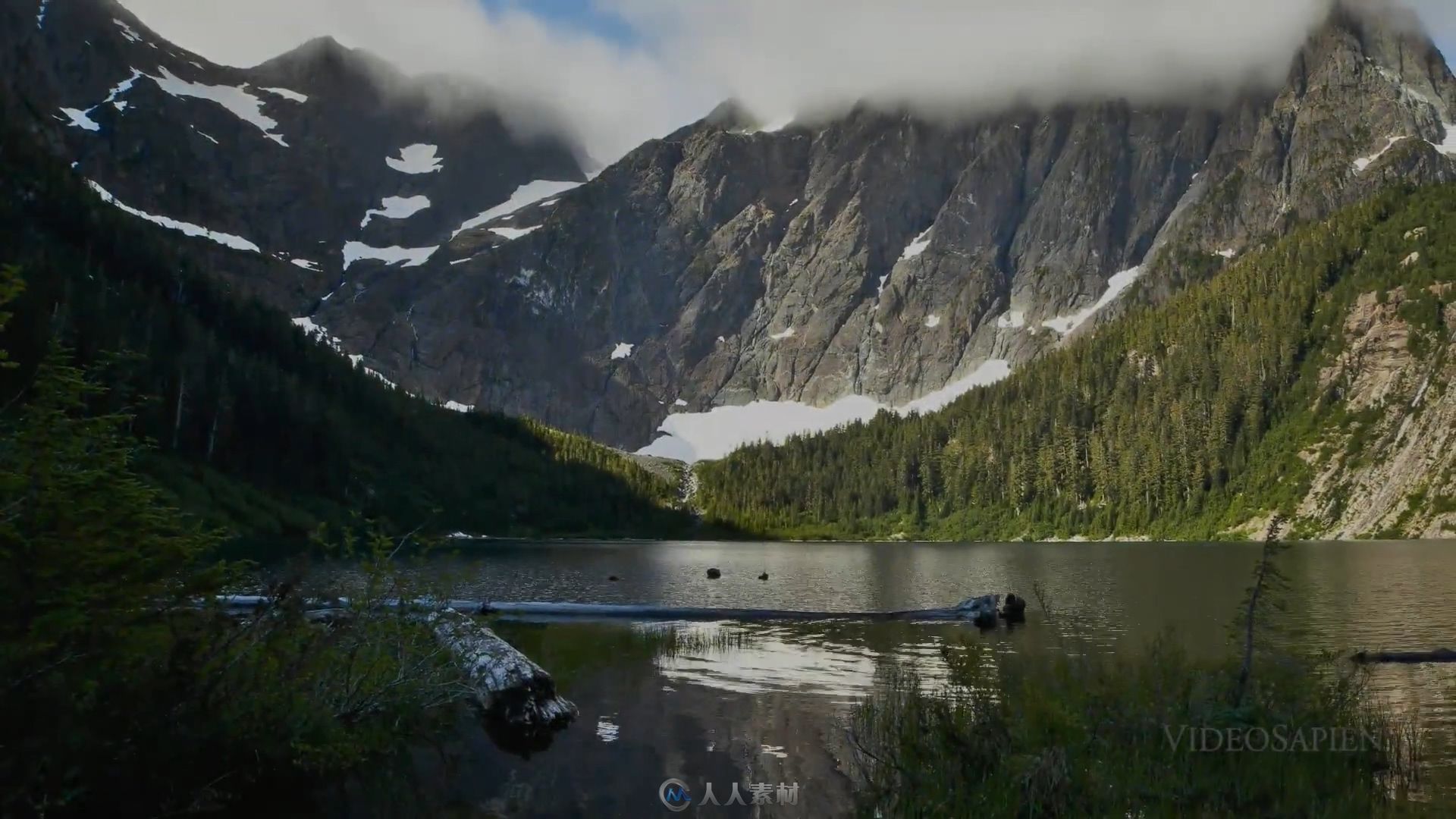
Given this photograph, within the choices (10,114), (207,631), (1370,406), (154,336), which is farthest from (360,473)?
(1370,406)

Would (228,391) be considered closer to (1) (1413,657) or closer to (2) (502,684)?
(2) (502,684)

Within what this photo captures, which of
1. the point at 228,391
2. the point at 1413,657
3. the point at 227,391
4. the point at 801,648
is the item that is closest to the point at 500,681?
the point at 801,648

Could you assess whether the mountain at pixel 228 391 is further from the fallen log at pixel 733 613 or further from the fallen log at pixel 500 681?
the fallen log at pixel 500 681

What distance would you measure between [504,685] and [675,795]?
5564 mm

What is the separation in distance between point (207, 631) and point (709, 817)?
708 centimetres

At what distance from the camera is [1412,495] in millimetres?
139375

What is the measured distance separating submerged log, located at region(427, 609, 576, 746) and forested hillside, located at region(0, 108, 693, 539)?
62.9 m

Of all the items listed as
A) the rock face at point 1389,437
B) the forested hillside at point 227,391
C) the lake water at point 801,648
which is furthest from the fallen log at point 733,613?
the rock face at point 1389,437

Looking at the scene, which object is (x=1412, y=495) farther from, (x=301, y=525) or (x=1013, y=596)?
(x=301, y=525)

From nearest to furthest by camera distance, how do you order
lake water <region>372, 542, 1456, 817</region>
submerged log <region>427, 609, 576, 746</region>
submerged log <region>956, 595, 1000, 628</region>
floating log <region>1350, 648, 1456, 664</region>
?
lake water <region>372, 542, 1456, 817</region> < submerged log <region>427, 609, 576, 746</region> < floating log <region>1350, 648, 1456, 664</region> < submerged log <region>956, 595, 1000, 628</region>

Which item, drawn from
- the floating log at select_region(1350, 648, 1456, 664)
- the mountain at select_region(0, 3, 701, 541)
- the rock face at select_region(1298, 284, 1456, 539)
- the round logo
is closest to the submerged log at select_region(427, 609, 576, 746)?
the round logo

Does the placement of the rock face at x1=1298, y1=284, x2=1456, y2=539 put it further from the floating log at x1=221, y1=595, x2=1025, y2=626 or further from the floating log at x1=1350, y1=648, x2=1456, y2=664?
the floating log at x1=1350, y1=648, x2=1456, y2=664

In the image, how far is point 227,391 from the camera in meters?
124

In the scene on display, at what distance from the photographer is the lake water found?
15469 mm
